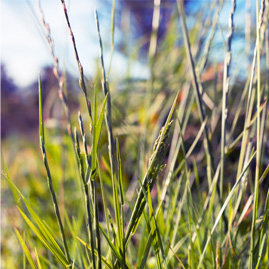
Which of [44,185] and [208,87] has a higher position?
[208,87]

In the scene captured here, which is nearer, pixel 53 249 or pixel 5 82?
pixel 53 249

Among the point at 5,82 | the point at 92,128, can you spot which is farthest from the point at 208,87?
the point at 5,82

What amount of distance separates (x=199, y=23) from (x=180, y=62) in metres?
0.28

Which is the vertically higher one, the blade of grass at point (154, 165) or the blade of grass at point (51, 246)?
the blade of grass at point (154, 165)

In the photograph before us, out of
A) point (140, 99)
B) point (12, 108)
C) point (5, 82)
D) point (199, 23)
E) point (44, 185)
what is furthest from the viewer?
point (5, 82)

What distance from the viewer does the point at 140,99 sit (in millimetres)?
1098

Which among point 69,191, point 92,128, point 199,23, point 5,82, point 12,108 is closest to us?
point 92,128

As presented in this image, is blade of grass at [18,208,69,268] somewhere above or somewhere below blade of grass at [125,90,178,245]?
below

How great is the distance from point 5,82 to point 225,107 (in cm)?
1079

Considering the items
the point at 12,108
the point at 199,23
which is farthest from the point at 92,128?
the point at 12,108

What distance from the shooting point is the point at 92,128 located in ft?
0.69

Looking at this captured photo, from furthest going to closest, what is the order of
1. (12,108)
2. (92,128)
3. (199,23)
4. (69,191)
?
(12,108) < (69,191) < (199,23) < (92,128)

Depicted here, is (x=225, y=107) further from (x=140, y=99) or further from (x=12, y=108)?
(x=12, y=108)

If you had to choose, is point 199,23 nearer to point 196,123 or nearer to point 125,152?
point 196,123
